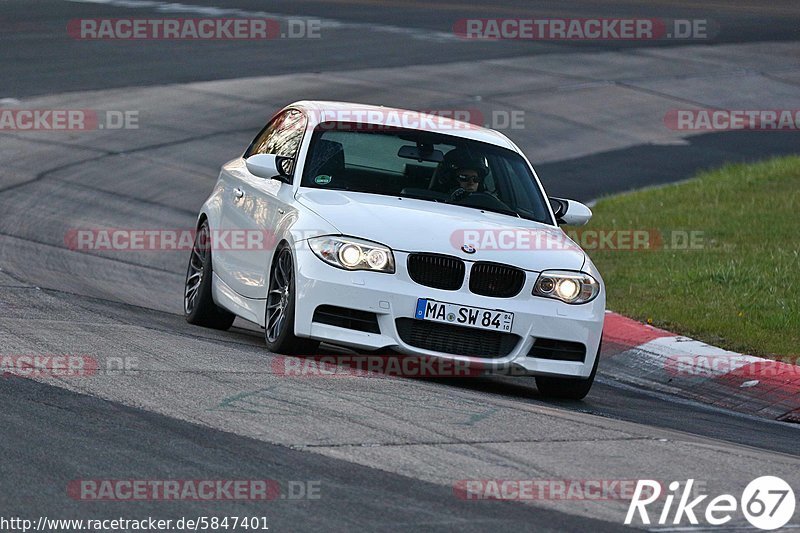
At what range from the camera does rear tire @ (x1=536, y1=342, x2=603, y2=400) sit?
9023 mm

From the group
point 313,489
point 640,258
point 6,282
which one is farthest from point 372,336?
point 640,258

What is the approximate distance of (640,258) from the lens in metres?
14.4

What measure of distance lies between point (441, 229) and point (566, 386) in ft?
4.25

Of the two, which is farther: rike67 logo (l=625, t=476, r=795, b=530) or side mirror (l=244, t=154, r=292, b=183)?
side mirror (l=244, t=154, r=292, b=183)

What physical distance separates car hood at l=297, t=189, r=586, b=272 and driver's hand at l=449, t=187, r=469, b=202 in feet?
0.68

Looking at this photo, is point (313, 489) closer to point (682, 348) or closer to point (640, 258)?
point (682, 348)

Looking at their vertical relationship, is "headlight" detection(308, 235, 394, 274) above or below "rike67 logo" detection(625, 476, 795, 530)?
above

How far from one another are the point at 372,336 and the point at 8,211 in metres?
7.61
